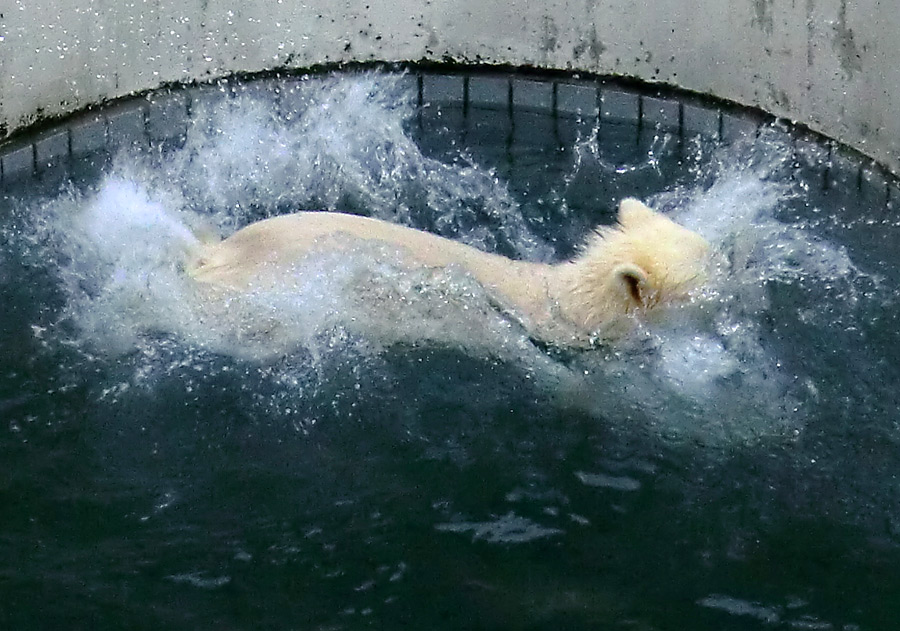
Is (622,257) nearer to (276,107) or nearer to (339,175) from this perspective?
(339,175)

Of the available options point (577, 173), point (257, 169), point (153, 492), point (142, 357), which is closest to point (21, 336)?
point (142, 357)

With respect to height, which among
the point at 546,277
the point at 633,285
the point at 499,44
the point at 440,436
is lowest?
the point at 440,436

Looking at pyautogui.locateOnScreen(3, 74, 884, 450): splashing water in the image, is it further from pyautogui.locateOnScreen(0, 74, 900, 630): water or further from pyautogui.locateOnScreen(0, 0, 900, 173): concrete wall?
pyautogui.locateOnScreen(0, 0, 900, 173): concrete wall

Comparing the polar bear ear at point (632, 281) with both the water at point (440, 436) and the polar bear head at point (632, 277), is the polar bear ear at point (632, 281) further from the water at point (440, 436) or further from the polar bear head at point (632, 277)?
the water at point (440, 436)

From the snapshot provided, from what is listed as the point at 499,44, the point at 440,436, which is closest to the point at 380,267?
the point at 440,436

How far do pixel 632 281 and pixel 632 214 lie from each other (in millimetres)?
291

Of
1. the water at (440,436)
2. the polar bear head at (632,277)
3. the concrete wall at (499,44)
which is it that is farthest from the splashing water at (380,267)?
the concrete wall at (499,44)

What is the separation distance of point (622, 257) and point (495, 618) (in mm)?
1279

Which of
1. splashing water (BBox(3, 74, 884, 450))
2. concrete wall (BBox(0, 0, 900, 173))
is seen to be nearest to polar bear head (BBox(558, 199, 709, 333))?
splashing water (BBox(3, 74, 884, 450))

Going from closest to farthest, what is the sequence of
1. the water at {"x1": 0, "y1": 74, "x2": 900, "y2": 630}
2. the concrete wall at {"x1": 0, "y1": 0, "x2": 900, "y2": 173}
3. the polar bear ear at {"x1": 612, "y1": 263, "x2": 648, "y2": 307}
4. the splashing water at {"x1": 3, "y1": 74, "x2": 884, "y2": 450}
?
the water at {"x1": 0, "y1": 74, "x2": 900, "y2": 630} → the polar bear ear at {"x1": 612, "y1": 263, "x2": 648, "y2": 307} → the splashing water at {"x1": 3, "y1": 74, "x2": 884, "y2": 450} → the concrete wall at {"x1": 0, "y1": 0, "x2": 900, "y2": 173}

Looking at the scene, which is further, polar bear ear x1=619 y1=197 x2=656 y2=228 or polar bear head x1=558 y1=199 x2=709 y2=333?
polar bear ear x1=619 y1=197 x2=656 y2=228

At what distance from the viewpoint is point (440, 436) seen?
3918 millimetres

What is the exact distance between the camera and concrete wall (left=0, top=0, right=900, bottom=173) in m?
5.17

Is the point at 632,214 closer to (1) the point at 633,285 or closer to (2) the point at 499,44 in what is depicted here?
(1) the point at 633,285
